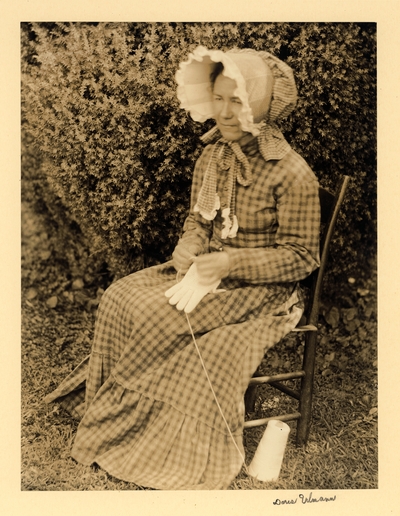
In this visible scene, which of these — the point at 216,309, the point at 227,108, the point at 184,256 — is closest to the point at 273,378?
the point at 216,309

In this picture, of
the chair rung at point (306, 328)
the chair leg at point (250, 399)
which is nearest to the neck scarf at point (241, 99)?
the chair rung at point (306, 328)

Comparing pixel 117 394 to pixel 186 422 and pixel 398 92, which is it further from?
pixel 398 92

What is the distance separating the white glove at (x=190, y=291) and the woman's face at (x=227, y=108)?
54 cm

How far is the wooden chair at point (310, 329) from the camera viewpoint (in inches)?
105

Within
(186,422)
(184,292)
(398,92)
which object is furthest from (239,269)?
(398,92)

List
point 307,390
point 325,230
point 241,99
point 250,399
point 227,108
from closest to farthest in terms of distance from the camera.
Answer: point 241,99 < point 227,108 < point 325,230 < point 307,390 < point 250,399

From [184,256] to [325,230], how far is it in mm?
592

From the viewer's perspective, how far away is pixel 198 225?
9.26 feet

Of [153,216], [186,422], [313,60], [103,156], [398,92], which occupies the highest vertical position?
[313,60]

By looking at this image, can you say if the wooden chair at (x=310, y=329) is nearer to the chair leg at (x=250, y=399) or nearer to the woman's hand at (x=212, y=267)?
the chair leg at (x=250, y=399)

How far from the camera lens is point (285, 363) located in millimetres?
3586

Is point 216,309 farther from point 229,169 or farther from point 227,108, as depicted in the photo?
point 227,108

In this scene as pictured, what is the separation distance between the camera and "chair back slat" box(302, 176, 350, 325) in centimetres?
265

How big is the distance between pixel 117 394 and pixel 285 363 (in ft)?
4.07
